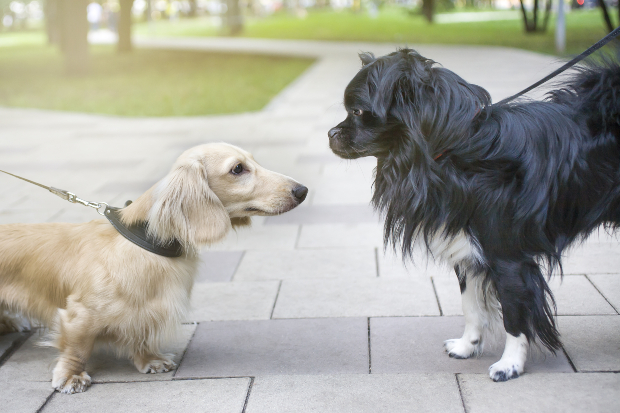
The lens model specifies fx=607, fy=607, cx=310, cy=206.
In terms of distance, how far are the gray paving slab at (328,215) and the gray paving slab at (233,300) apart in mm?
1429

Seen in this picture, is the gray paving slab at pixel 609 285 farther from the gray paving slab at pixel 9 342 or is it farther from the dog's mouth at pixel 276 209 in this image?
the gray paving slab at pixel 9 342

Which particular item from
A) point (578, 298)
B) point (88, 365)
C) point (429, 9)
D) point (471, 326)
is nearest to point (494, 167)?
point (471, 326)

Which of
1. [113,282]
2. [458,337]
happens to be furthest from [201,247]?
[458,337]

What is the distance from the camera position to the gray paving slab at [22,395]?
3.03 m

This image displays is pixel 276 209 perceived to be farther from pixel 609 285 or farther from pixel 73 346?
pixel 609 285

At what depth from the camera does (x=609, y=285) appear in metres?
4.10

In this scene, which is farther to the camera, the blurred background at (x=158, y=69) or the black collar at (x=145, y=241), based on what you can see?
the blurred background at (x=158, y=69)

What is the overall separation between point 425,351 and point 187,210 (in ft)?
5.07

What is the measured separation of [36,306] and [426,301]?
240cm

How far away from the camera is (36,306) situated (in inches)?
131

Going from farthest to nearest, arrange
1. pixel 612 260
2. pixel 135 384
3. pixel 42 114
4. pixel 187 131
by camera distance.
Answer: pixel 42 114 → pixel 187 131 → pixel 612 260 → pixel 135 384

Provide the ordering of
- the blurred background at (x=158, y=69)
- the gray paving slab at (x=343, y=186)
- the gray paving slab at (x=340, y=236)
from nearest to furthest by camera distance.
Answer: the gray paving slab at (x=340, y=236)
the gray paving slab at (x=343, y=186)
the blurred background at (x=158, y=69)

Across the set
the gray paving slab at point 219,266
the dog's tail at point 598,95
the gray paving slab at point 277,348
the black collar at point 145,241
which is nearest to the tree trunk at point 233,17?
the gray paving slab at point 219,266

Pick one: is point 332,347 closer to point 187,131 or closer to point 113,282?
point 113,282
